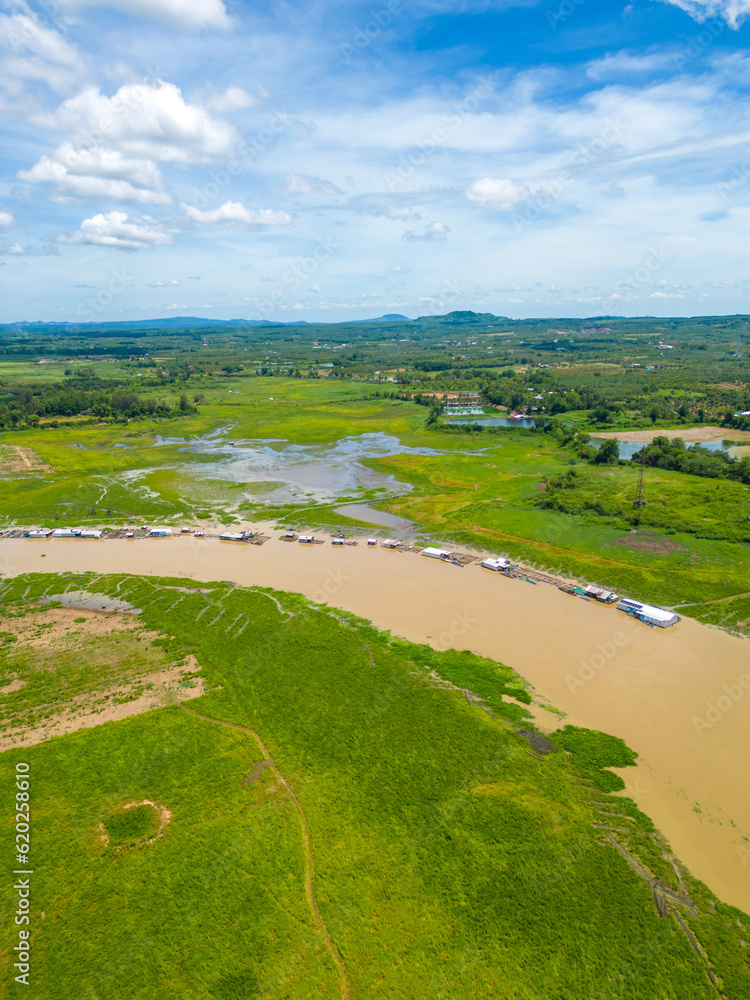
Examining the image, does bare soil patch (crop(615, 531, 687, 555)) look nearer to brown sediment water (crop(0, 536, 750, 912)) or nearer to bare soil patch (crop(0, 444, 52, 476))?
brown sediment water (crop(0, 536, 750, 912))

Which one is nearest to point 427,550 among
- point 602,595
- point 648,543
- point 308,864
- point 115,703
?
point 602,595

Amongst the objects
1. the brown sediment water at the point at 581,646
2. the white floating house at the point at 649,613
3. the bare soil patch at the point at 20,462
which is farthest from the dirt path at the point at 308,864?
the bare soil patch at the point at 20,462

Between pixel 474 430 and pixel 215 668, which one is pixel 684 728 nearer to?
pixel 215 668

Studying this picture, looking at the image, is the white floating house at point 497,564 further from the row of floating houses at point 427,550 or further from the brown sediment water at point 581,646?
the brown sediment water at point 581,646

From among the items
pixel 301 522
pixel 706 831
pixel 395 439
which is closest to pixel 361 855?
pixel 706 831

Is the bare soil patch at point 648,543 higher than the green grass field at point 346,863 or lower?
higher
